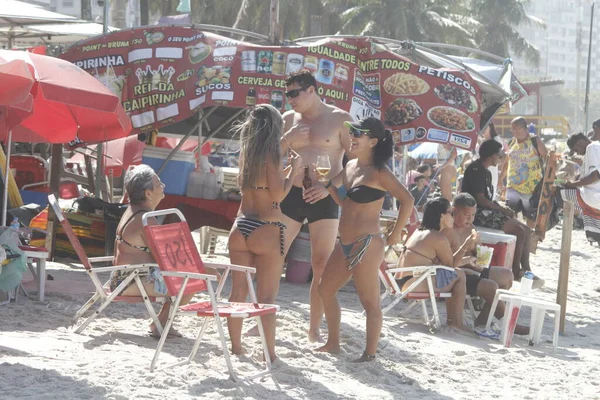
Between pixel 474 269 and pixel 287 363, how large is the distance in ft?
8.70

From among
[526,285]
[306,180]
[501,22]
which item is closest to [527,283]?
[526,285]

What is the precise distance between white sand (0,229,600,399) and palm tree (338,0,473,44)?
130 feet

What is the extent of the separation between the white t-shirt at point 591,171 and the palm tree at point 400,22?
3614cm

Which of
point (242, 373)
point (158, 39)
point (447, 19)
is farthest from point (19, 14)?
point (447, 19)

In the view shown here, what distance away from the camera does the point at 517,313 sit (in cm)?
732

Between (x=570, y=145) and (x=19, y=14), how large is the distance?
6721mm

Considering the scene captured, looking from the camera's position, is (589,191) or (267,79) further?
(589,191)

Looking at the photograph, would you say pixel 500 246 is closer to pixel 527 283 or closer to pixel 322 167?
pixel 527 283

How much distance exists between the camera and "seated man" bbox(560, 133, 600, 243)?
1032 cm

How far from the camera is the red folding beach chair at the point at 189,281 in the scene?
16.9 ft

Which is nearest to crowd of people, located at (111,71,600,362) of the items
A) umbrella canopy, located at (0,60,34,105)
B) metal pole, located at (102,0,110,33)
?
umbrella canopy, located at (0,60,34,105)

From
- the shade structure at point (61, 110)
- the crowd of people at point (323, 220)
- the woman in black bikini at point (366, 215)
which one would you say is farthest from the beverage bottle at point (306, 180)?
the shade structure at point (61, 110)

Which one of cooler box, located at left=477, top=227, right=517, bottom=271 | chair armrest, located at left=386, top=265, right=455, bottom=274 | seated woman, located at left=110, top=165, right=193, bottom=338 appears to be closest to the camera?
seated woman, located at left=110, top=165, right=193, bottom=338

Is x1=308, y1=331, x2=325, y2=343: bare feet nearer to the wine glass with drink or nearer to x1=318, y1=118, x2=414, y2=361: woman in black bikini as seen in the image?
x1=318, y1=118, x2=414, y2=361: woman in black bikini
